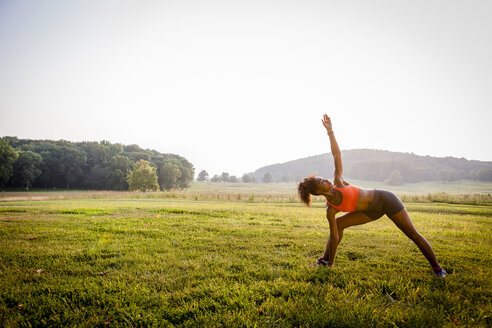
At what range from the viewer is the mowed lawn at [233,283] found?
2.95 metres

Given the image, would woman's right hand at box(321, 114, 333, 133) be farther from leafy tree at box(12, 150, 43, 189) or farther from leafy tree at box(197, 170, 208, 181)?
leafy tree at box(197, 170, 208, 181)

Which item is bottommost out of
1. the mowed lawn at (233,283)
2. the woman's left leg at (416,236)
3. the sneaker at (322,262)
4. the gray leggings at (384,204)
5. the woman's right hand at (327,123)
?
the mowed lawn at (233,283)

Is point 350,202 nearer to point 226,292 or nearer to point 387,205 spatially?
point 387,205

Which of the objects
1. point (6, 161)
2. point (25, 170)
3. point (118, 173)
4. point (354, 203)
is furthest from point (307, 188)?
point (25, 170)

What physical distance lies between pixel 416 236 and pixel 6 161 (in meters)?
83.8

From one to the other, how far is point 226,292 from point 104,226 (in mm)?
6789

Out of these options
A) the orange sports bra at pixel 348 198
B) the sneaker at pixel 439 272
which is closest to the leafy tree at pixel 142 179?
the orange sports bra at pixel 348 198

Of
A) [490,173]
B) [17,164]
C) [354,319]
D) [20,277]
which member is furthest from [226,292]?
[490,173]

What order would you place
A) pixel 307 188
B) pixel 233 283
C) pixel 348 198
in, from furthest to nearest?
pixel 307 188
pixel 348 198
pixel 233 283

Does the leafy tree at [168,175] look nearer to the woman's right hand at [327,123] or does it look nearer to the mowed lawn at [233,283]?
the mowed lawn at [233,283]

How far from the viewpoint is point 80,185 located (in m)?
77.3

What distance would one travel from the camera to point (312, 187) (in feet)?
14.5

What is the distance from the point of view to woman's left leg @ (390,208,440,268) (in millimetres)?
4281

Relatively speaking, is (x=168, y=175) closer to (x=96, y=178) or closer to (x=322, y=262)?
(x=96, y=178)
